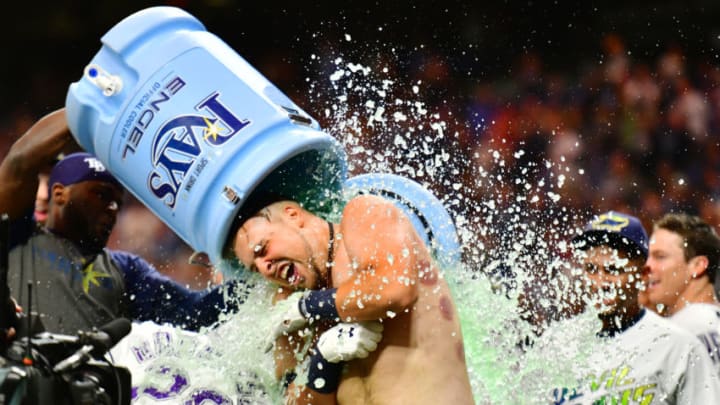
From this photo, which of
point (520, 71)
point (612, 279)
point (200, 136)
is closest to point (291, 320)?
point (200, 136)

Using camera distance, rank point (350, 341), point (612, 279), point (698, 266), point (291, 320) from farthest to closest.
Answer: point (698, 266) → point (612, 279) → point (291, 320) → point (350, 341)

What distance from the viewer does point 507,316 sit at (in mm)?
3164

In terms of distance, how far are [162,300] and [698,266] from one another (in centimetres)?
237

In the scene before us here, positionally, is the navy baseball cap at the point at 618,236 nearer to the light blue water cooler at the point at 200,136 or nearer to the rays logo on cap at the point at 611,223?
the rays logo on cap at the point at 611,223

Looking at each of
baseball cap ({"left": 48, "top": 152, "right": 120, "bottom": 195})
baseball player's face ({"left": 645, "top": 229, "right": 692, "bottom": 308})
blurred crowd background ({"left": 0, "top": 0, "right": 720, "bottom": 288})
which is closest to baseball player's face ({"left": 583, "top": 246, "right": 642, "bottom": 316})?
baseball player's face ({"left": 645, "top": 229, "right": 692, "bottom": 308})

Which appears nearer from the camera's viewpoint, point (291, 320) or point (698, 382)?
point (291, 320)

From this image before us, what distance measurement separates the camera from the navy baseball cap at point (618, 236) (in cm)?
416

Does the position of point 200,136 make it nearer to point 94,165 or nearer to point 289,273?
point 289,273

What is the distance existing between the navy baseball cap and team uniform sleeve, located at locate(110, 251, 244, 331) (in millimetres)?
1557

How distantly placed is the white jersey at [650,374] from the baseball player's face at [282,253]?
144cm

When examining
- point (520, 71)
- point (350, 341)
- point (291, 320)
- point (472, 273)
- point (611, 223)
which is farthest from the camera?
point (520, 71)

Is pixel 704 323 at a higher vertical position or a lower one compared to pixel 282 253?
higher

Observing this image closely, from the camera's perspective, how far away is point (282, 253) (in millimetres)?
2881

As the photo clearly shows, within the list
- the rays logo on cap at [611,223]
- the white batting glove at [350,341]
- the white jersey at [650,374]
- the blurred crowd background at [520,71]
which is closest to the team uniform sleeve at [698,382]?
the white jersey at [650,374]
